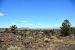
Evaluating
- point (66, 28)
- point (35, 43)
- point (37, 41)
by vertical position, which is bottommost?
point (35, 43)

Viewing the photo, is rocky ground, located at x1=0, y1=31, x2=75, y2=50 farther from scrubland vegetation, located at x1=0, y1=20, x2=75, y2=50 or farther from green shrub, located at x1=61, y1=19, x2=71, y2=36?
green shrub, located at x1=61, y1=19, x2=71, y2=36

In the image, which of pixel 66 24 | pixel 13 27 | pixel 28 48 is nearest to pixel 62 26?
pixel 66 24

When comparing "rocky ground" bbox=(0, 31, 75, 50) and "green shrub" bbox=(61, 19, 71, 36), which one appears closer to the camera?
"rocky ground" bbox=(0, 31, 75, 50)

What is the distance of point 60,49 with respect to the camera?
21.1 m

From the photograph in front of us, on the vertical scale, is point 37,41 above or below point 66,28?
below

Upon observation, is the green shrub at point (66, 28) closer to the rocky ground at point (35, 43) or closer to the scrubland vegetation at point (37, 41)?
the scrubland vegetation at point (37, 41)

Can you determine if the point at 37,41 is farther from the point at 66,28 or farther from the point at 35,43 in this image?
the point at 66,28

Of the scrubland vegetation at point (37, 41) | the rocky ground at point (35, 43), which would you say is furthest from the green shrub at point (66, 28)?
the rocky ground at point (35, 43)

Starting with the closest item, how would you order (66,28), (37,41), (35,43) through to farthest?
1. (35,43)
2. (37,41)
3. (66,28)

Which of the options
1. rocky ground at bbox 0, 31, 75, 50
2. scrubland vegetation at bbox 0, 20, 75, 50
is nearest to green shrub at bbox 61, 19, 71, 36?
scrubland vegetation at bbox 0, 20, 75, 50

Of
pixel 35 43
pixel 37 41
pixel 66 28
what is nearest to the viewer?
pixel 35 43

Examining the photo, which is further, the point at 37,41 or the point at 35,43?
the point at 37,41

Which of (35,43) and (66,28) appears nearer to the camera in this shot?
(35,43)

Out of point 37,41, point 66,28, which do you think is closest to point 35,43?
point 37,41
